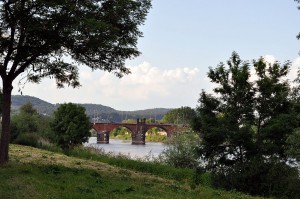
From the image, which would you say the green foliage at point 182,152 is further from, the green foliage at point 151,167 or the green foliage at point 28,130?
the green foliage at point 28,130

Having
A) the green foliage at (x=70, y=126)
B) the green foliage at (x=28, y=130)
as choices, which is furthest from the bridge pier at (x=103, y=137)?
the green foliage at (x=70, y=126)

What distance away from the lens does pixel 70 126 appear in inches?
1538

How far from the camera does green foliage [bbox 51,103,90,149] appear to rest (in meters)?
39.3

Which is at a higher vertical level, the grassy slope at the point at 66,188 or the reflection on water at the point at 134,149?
the grassy slope at the point at 66,188

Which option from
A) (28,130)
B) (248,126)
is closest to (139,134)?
(28,130)

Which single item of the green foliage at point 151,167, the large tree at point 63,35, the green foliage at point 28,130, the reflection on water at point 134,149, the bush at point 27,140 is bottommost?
the reflection on water at point 134,149

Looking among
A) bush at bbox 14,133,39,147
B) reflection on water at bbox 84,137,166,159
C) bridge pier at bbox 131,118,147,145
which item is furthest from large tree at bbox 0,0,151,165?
bridge pier at bbox 131,118,147,145

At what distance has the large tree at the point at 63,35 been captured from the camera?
14500mm

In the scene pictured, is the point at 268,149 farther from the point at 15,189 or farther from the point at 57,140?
the point at 57,140

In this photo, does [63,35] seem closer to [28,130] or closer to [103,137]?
[28,130]

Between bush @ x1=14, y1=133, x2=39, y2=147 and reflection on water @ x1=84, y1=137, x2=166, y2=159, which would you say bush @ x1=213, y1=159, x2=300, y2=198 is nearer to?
reflection on water @ x1=84, y1=137, x2=166, y2=159

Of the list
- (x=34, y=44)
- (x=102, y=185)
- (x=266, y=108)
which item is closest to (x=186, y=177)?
(x=266, y=108)

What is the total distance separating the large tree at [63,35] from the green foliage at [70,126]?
21.5 meters

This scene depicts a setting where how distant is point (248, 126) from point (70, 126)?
83.5 ft
